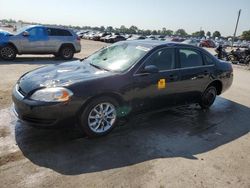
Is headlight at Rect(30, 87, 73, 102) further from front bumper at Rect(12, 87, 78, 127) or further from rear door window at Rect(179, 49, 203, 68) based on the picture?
rear door window at Rect(179, 49, 203, 68)

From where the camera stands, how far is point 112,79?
15.4 feet

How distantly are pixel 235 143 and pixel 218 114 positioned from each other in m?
1.62

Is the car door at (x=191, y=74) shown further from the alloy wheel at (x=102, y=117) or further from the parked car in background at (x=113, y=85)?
the alloy wheel at (x=102, y=117)

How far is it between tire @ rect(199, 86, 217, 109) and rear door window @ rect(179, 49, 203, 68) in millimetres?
764

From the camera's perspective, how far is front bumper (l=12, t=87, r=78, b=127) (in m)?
4.14

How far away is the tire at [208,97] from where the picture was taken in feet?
21.9

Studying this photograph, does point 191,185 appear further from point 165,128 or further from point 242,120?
point 242,120

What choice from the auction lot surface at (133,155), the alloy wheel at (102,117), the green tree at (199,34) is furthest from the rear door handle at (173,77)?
the green tree at (199,34)

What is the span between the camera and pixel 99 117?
466 centimetres

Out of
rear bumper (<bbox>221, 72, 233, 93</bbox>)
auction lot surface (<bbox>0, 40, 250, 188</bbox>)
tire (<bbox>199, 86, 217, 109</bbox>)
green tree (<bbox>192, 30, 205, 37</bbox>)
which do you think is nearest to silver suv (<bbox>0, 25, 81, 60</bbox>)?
auction lot surface (<bbox>0, 40, 250, 188</bbox>)

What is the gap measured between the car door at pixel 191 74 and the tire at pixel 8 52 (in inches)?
388

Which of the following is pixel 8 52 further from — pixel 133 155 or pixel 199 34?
pixel 199 34

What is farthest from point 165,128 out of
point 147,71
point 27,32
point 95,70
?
point 27,32

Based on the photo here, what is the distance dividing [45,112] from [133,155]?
145 centimetres
